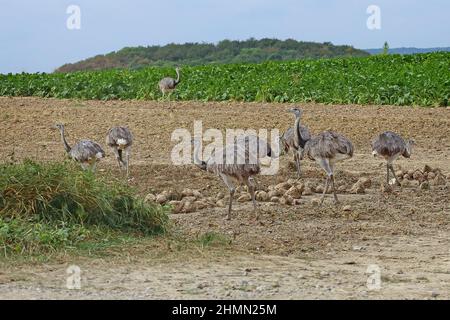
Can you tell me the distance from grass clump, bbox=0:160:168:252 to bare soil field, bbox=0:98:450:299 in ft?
1.61

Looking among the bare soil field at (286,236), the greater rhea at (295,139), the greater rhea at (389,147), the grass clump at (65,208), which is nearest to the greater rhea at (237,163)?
the bare soil field at (286,236)

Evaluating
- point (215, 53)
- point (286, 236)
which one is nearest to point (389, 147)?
point (286, 236)

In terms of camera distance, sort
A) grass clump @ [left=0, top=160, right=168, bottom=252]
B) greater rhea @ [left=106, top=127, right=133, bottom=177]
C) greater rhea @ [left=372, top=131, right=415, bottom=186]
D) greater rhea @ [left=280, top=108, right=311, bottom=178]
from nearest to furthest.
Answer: grass clump @ [left=0, top=160, right=168, bottom=252] < greater rhea @ [left=372, top=131, right=415, bottom=186] < greater rhea @ [left=280, top=108, right=311, bottom=178] < greater rhea @ [left=106, top=127, right=133, bottom=177]

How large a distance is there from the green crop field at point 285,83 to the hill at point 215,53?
101 feet

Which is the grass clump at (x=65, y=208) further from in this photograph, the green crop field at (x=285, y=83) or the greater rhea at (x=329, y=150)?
the green crop field at (x=285, y=83)

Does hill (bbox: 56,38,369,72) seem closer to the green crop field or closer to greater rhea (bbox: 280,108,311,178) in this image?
the green crop field

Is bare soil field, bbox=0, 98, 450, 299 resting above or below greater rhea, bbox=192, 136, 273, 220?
below

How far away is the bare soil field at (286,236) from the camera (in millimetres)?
8531

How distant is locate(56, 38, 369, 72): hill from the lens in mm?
65562

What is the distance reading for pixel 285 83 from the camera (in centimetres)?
2686

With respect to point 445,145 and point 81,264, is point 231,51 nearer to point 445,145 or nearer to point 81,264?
point 445,145

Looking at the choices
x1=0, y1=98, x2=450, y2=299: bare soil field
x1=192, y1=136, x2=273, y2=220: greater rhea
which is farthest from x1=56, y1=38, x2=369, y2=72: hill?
x1=192, y1=136, x2=273, y2=220: greater rhea

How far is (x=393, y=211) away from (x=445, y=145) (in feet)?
18.4

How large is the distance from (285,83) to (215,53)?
42851 mm
